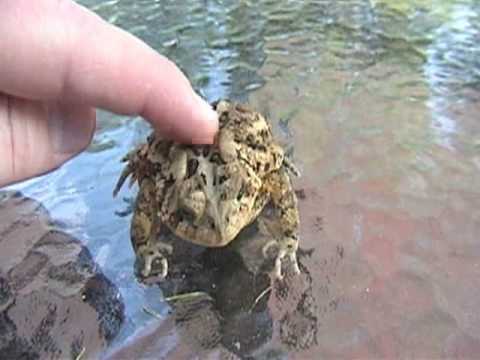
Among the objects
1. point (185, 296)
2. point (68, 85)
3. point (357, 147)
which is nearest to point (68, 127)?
point (68, 85)

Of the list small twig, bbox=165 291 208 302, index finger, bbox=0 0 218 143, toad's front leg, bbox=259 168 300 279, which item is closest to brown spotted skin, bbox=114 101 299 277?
toad's front leg, bbox=259 168 300 279

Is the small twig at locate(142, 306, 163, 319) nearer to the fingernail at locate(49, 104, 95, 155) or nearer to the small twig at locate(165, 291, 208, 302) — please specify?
the small twig at locate(165, 291, 208, 302)

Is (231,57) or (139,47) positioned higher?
(139,47)

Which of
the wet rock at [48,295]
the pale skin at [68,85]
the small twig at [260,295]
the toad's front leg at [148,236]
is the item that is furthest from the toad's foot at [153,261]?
the pale skin at [68,85]

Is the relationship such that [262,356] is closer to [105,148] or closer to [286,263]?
[286,263]

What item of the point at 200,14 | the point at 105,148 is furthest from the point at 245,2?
the point at 105,148

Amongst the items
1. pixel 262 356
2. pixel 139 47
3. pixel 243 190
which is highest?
pixel 139 47
